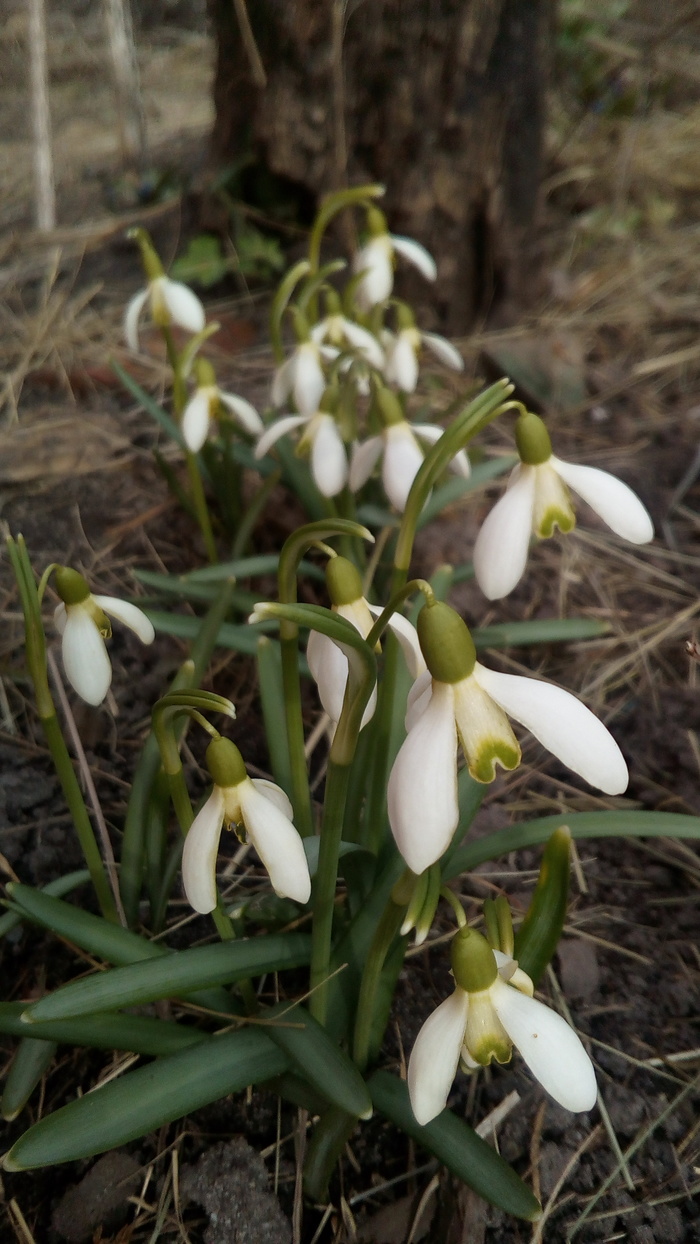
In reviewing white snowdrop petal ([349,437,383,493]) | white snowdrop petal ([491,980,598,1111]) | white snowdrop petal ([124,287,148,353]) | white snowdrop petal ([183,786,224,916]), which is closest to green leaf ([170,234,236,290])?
white snowdrop petal ([124,287,148,353])

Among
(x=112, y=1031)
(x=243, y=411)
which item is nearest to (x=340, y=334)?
(x=243, y=411)

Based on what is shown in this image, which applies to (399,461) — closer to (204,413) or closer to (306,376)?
(306,376)

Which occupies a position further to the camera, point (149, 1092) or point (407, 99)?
point (407, 99)

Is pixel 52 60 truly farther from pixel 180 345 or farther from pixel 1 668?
pixel 1 668

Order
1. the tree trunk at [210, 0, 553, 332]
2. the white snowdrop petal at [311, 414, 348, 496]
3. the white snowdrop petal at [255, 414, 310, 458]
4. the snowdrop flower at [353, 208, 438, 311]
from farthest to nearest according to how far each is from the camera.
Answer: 1. the tree trunk at [210, 0, 553, 332]
2. the snowdrop flower at [353, 208, 438, 311]
3. the white snowdrop petal at [255, 414, 310, 458]
4. the white snowdrop petal at [311, 414, 348, 496]

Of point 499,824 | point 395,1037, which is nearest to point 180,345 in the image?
point 499,824

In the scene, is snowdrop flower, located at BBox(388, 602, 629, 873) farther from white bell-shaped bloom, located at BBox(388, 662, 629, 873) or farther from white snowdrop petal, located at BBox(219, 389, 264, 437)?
white snowdrop petal, located at BBox(219, 389, 264, 437)
